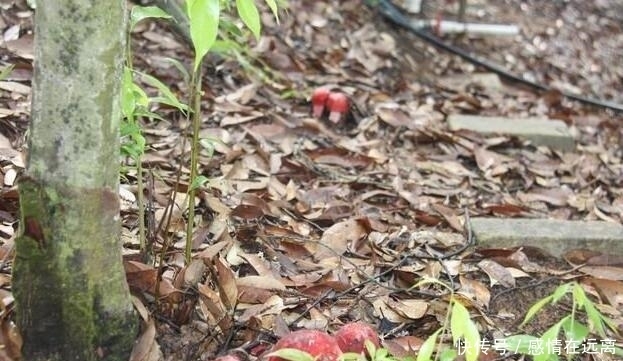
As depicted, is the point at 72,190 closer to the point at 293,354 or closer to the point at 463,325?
the point at 293,354

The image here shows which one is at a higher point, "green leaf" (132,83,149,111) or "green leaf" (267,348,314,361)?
"green leaf" (132,83,149,111)

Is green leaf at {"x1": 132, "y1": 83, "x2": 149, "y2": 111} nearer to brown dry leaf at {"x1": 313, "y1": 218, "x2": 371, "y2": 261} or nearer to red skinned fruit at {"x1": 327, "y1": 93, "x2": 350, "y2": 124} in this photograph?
brown dry leaf at {"x1": 313, "y1": 218, "x2": 371, "y2": 261}

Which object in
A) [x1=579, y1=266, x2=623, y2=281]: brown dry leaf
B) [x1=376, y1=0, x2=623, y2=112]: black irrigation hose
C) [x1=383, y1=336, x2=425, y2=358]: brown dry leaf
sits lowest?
[x1=376, y1=0, x2=623, y2=112]: black irrigation hose

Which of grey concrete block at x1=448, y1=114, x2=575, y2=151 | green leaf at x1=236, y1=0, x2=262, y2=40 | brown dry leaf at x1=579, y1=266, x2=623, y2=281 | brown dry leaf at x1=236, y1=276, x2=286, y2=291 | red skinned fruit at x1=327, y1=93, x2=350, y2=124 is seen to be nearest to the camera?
green leaf at x1=236, y1=0, x2=262, y2=40

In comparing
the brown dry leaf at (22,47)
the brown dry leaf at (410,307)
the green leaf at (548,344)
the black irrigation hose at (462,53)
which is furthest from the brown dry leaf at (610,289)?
the black irrigation hose at (462,53)

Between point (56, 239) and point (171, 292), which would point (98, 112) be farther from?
point (171, 292)

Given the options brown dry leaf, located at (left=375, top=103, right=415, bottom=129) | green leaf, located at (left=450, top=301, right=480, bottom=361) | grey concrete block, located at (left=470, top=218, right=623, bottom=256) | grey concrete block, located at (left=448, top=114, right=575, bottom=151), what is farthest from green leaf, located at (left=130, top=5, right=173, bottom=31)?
grey concrete block, located at (left=448, top=114, right=575, bottom=151)

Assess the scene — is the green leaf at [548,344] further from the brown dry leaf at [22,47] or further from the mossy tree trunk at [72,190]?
the brown dry leaf at [22,47]

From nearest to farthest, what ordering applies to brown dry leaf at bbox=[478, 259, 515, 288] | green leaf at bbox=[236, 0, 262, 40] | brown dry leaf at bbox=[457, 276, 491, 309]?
green leaf at bbox=[236, 0, 262, 40] → brown dry leaf at bbox=[457, 276, 491, 309] → brown dry leaf at bbox=[478, 259, 515, 288]
